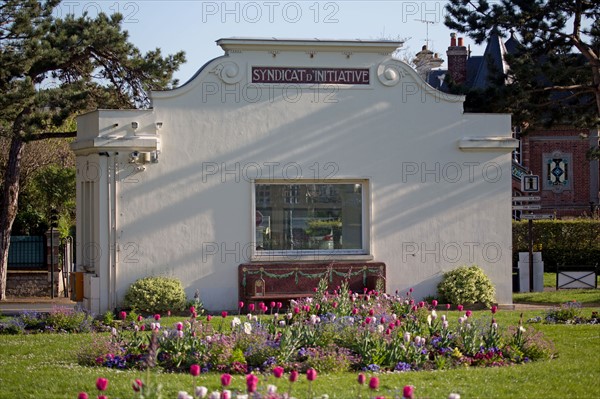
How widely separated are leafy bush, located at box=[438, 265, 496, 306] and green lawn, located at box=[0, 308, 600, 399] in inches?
258

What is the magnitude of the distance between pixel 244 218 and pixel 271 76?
311cm

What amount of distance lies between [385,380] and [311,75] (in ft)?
34.6

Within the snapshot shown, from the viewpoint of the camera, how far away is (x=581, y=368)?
12273 millimetres

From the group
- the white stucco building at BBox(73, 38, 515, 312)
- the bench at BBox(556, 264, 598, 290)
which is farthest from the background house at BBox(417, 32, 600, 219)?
the white stucco building at BBox(73, 38, 515, 312)

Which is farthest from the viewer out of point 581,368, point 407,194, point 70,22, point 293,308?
point 70,22

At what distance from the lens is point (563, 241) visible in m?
36.2

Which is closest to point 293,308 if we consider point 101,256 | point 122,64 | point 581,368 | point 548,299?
point 581,368

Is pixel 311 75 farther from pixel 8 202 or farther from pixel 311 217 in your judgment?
pixel 8 202

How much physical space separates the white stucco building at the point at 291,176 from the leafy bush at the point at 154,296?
442 millimetres

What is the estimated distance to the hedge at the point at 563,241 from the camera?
35938 mm

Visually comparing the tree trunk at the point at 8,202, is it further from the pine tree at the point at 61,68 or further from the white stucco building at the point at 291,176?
the white stucco building at the point at 291,176

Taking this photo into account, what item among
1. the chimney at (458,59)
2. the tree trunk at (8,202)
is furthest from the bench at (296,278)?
the chimney at (458,59)

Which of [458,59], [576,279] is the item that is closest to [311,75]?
[576,279]

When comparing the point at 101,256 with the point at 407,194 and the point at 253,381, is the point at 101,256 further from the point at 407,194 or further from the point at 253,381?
the point at 253,381
